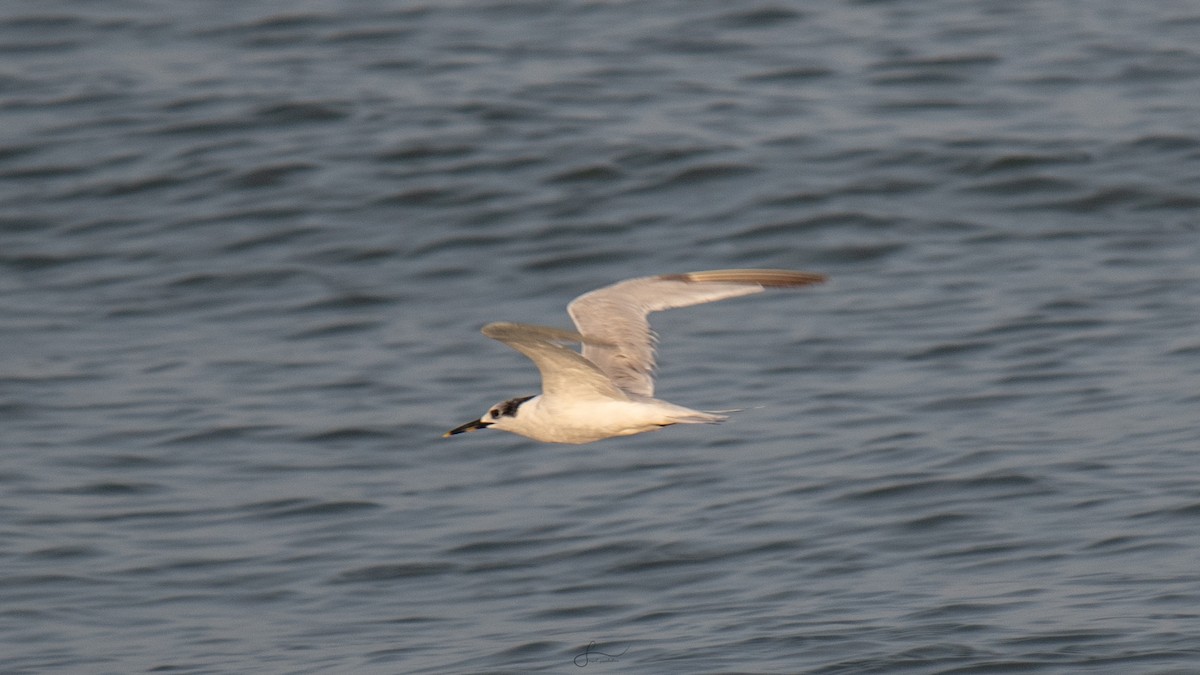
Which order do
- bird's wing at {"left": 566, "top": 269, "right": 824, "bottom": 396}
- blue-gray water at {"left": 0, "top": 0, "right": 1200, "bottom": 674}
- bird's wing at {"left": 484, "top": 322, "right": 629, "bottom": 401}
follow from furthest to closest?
blue-gray water at {"left": 0, "top": 0, "right": 1200, "bottom": 674} < bird's wing at {"left": 566, "top": 269, "right": 824, "bottom": 396} < bird's wing at {"left": 484, "top": 322, "right": 629, "bottom": 401}

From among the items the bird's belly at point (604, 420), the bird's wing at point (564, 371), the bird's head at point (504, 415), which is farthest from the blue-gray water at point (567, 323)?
the bird's wing at point (564, 371)

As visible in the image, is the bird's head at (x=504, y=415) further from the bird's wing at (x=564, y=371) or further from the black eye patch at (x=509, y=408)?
the bird's wing at (x=564, y=371)

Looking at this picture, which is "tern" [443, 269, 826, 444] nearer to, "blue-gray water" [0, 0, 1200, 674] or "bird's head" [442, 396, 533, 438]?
"bird's head" [442, 396, 533, 438]

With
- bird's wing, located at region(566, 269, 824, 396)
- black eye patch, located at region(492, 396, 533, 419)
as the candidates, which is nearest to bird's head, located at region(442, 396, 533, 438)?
black eye patch, located at region(492, 396, 533, 419)

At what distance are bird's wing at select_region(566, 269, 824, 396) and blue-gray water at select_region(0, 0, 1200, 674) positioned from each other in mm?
1431

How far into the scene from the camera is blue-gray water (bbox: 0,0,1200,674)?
8602mm

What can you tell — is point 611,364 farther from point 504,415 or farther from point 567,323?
point 567,323

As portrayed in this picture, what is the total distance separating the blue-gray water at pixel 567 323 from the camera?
28.2ft

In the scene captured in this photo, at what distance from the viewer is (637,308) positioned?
7.39m

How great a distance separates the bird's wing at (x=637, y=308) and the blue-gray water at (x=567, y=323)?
1431mm

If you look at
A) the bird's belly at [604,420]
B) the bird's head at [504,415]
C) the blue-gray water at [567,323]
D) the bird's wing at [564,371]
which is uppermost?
the bird's wing at [564,371]

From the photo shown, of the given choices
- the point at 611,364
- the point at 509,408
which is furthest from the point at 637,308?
the point at 509,408

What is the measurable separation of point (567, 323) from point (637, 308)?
3.64 meters

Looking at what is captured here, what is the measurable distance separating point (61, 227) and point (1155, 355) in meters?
7.92
